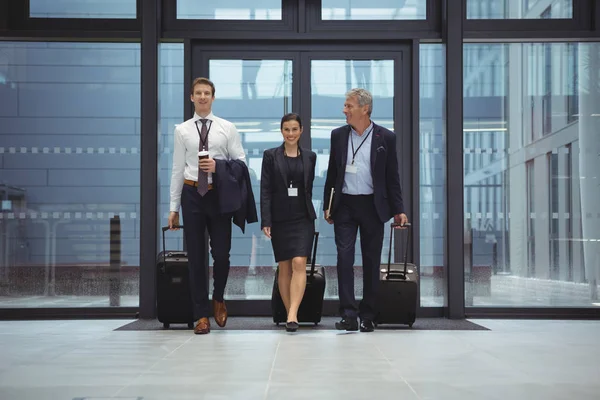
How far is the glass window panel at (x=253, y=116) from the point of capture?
6.94 m

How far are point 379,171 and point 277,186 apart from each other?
69 cm

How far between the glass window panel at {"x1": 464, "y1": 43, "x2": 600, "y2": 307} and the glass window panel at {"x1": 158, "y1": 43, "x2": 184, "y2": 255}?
226 centimetres

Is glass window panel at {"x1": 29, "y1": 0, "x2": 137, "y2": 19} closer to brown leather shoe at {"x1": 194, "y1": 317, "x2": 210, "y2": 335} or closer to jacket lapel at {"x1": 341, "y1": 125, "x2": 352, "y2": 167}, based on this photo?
jacket lapel at {"x1": 341, "y1": 125, "x2": 352, "y2": 167}

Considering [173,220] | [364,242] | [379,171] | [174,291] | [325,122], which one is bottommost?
[174,291]

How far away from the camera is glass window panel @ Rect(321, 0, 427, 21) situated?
6.93 meters

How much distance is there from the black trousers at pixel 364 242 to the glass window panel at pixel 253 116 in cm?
142

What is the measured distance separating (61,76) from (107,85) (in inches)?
14.5

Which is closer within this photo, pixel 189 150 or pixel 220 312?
pixel 189 150

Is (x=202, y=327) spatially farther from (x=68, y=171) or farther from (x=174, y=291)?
(x=68, y=171)

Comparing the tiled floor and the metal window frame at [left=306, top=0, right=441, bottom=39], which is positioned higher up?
the metal window frame at [left=306, top=0, right=441, bottom=39]

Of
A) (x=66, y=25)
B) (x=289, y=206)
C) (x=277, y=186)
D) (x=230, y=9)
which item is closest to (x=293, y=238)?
(x=289, y=206)

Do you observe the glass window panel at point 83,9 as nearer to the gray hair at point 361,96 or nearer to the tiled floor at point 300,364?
the gray hair at point 361,96

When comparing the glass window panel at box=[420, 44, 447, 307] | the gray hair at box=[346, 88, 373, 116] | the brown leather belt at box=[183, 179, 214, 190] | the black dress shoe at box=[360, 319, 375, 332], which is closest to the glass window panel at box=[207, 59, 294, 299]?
the glass window panel at box=[420, 44, 447, 307]

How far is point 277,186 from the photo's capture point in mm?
5797
